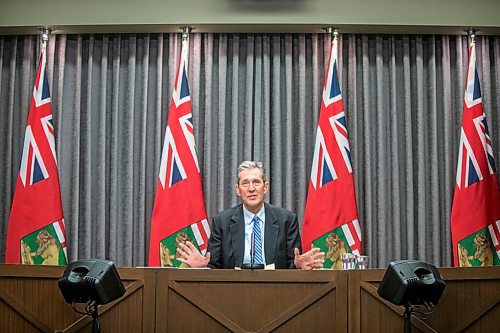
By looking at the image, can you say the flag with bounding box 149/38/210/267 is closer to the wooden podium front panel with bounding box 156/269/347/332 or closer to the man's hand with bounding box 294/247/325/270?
the man's hand with bounding box 294/247/325/270

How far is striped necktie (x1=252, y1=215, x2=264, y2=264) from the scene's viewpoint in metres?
5.21

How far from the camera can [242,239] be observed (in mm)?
5254

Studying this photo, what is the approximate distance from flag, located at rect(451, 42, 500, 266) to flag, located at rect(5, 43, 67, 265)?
309 centimetres

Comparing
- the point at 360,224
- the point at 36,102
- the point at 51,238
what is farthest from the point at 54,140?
the point at 360,224

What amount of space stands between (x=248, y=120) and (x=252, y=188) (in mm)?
1485

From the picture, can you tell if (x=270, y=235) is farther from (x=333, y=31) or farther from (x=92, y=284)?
(x=333, y=31)

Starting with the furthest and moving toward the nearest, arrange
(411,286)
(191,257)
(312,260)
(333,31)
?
(333,31) < (191,257) < (312,260) < (411,286)

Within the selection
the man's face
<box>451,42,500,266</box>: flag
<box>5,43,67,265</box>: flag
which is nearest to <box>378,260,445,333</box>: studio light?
the man's face

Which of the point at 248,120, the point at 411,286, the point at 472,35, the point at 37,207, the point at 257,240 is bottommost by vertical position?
the point at 411,286

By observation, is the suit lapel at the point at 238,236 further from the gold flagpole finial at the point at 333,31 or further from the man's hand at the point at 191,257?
the gold flagpole finial at the point at 333,31

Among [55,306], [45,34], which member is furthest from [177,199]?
[55,306]

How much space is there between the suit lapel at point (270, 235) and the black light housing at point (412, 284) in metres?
1.14

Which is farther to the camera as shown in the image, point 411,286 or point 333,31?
point 333,31

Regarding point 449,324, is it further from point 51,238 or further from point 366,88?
point 51,238
